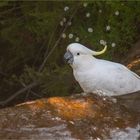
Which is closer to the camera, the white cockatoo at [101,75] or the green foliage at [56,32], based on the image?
the white cockatoo at [101,75]

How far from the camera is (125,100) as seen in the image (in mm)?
2516

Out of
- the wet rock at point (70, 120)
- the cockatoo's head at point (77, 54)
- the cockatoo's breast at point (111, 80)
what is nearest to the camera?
the wet rock at point (70, 120)

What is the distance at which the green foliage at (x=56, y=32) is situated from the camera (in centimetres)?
437

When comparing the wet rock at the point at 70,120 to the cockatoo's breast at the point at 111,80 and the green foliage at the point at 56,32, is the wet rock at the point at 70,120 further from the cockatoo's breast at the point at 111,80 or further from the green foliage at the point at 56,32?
the green foliage at the point at 56,32

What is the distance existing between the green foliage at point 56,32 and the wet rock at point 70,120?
1840 millimetres

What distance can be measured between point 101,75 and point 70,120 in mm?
715

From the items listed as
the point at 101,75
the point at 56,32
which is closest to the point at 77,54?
the point at 101,75

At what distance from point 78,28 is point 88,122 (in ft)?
7.82

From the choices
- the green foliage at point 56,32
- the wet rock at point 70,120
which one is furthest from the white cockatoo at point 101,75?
the green foliage at point 56,32

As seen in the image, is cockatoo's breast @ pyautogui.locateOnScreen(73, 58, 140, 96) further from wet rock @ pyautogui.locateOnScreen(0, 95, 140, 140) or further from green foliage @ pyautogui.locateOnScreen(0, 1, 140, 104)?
green foliage @ pyautogui.locateOnScreen(0, 1, 140, 104)

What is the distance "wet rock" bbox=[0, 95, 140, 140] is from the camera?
2.13 m

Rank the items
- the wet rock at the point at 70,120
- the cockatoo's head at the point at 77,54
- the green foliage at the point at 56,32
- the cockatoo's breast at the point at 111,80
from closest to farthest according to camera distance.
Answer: the wet rock at the point at 70,120 < the cockatoo's breast at the point at 111,80 < the cockatoo's head at the point at 77,54 < the green foliage at the point at 56,32

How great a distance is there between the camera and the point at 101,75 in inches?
114

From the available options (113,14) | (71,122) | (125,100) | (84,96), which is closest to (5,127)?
(71,122)
